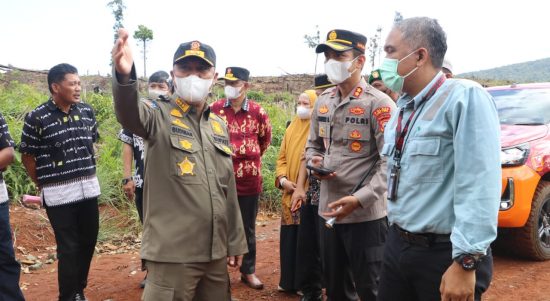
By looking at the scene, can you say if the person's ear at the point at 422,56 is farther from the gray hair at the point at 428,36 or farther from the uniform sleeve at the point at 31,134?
the uniform sleeve at the point at 31,134

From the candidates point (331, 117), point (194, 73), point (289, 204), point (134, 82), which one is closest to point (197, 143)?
point (194, 73)

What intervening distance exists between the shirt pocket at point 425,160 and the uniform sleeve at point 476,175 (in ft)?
0.30

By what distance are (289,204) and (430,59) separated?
7.73ft

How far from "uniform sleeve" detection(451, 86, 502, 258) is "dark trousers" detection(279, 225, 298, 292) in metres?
2.52

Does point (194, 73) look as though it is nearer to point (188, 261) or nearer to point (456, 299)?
point (188, 261)

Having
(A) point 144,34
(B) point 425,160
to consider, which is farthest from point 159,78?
(A) point 144,34

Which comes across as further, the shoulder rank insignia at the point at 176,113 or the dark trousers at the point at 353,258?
the dark trousers at the point at 353,258

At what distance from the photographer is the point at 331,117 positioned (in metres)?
3.12

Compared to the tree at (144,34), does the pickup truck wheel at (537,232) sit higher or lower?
lower

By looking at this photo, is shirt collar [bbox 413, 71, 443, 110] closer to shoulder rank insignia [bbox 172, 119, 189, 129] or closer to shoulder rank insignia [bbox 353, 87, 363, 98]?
shoulder rank insignia [bbox 353, 87, 363, 98]

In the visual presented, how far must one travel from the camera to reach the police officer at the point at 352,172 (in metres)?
2.88

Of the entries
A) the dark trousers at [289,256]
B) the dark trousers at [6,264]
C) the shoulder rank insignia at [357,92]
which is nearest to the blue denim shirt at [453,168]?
the shoulder rank insignia at [357,92]

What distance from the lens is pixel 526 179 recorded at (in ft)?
15.0

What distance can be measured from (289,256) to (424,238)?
93.2 inches
